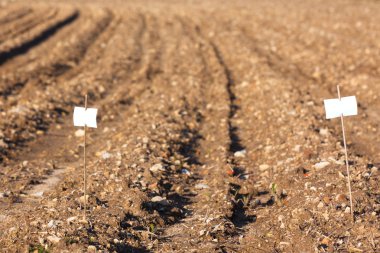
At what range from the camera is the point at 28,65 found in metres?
18.8

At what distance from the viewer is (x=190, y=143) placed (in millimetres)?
11656

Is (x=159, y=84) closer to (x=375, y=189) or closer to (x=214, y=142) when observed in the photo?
(x=214, y=142)

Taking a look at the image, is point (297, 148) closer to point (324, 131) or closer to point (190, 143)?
point (324, 131)

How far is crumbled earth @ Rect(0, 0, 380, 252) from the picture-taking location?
7609 mm

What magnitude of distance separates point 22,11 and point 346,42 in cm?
1866

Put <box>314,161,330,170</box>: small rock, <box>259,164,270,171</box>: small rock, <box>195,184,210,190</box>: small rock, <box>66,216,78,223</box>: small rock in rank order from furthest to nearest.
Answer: <box>259,164,270,171</box>: small rock, <box>314,161,330,170</box>: small rock, <box>195,184,210,190</box>: small rock, <box>66,216,78,223</box>: small rock

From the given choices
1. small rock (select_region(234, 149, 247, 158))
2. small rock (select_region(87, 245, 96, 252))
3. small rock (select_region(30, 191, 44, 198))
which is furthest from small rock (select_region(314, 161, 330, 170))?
small rock (select_region(30, 191, 44, 198))

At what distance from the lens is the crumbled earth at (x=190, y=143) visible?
7.61 m

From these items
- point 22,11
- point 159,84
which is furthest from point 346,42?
point 22,11

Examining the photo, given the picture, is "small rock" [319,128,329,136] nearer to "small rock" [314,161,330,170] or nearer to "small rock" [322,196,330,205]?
"small rock" [314,161,330,170]

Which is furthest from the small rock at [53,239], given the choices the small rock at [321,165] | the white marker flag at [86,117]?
the small rock at [321,165]

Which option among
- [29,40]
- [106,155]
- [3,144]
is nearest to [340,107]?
[106,155]

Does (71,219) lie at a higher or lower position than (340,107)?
lower

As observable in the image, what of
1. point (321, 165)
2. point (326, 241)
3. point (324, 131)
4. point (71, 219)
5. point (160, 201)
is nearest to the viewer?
point (326, 241)
